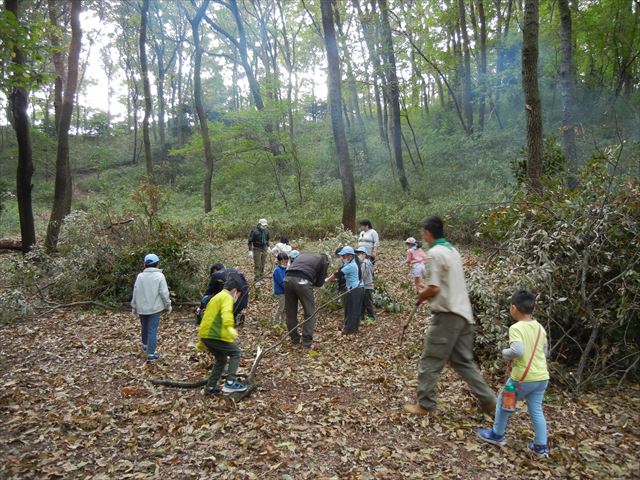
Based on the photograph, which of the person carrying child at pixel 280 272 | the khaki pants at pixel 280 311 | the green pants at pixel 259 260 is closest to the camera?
the person carrying child at pixel 280 272

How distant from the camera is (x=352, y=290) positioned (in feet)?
25.0

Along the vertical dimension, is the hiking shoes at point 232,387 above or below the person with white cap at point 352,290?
below

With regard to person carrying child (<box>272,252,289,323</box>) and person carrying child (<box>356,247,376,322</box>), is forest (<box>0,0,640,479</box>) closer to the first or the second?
person carrying child (<box>356,247,376,322</box>)

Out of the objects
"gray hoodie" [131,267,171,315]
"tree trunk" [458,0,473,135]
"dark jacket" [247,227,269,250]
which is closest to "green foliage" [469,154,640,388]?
"gray hoodie" [131,267,171,315]

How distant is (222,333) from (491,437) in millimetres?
3134

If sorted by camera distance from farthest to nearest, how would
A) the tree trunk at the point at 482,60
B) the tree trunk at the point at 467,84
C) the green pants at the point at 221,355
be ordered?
1. the tree trunk at the point at 467,84
2. the tree trunk at the point at 482,60
3. the green pants at the point at 221,355

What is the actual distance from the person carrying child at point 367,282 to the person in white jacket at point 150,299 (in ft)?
11.8

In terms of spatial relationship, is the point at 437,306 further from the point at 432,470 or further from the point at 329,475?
the point at 329,475

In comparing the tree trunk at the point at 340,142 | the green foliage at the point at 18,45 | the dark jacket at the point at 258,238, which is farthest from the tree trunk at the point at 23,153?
the tree trunk at the point at 340,142

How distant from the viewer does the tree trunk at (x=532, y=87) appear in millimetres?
8164

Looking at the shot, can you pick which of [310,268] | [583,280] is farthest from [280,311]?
[583,280]

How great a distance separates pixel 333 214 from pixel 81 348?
41.4 ft

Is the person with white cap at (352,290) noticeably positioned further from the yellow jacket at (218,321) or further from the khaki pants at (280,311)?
the yellow jacket at (218,321)

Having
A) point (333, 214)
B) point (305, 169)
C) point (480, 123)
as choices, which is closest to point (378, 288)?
point (333, 214)
